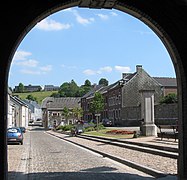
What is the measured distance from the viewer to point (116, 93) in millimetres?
78625

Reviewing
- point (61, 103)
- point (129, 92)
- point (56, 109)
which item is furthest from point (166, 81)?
point (61, 103)

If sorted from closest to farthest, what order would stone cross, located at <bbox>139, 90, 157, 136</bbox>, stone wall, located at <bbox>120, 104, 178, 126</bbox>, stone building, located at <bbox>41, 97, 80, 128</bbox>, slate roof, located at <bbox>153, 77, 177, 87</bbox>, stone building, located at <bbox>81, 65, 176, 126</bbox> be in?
stone cross, located at <bbox>139, 90, 157, 136</bbox> < stone wall, located at <bbox>120, 104, 178, 126</bbox> < stone building, located at <bbox>81, 65, 176, 126</bbox> < slate roof, located at <bbox>153, 77, 177, 87</bbox> < stone building, located at <bbox>41, 97, 80, 128</bbox>

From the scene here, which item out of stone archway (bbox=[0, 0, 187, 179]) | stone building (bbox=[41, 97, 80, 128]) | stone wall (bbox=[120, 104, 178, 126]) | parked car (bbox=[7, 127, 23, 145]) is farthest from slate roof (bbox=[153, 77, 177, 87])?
stone archway (bbox=[0, 0, 187, 179])

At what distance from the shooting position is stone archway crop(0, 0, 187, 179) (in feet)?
28.9

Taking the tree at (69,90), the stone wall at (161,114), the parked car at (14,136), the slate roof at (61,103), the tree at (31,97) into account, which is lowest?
the parked car at (14,136)

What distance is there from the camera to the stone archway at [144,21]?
881 centimetres

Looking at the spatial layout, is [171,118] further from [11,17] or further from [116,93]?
[11,17]

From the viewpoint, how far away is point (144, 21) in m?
10.1

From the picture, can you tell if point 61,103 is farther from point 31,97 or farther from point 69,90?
point 31,97

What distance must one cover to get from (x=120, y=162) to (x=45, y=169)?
3.72 metres

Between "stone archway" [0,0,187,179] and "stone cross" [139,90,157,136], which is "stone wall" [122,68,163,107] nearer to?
"stone cross" [139,90,157,136]

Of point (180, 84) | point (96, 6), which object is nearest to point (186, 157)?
point (180, 84)

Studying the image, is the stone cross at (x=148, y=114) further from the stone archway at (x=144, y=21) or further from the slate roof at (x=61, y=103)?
the slate roof at (x=61, y=103)

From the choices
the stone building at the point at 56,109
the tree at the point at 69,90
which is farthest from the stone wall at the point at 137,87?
the tree at the point at 69,90
